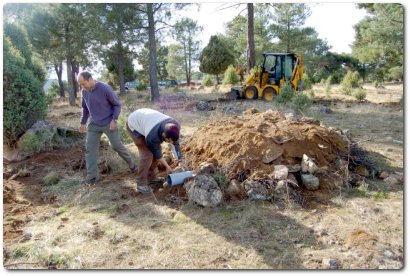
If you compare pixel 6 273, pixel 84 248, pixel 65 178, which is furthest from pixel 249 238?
pixel 65 178

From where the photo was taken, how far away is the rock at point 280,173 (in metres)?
4.21

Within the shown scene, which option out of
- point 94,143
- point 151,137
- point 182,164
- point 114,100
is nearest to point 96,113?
point 114,100

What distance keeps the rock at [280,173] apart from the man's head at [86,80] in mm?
2550

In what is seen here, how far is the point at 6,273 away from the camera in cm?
309

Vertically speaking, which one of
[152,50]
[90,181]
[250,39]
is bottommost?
[90,181]

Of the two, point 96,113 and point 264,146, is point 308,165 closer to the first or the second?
point 264,146

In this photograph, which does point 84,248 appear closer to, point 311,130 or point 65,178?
point 65,178

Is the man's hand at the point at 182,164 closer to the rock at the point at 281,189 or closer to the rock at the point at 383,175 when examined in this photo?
the rock at the point at 281,189

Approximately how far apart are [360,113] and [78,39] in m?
11.2

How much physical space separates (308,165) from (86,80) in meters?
2.97

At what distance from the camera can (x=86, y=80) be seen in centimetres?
450

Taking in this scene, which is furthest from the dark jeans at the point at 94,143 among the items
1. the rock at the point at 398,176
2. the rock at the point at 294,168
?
the rock at the point at 398,176

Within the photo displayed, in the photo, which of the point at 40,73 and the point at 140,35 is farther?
the point at 140,35

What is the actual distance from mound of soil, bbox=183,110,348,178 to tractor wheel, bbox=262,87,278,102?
744 cm
